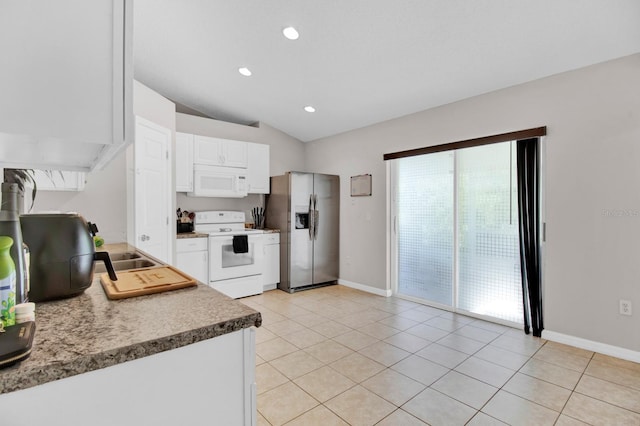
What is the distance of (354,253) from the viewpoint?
15.9ft

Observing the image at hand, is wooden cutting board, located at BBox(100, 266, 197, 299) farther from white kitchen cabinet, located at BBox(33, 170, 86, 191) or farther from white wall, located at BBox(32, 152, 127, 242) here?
white wall, located at BBox(32, 152, 127, 242)

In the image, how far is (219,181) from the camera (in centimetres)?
446

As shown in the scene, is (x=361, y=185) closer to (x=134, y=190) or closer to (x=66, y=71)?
(x=134, y=190)

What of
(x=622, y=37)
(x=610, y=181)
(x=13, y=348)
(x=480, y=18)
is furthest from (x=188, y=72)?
(x=610, y=181)

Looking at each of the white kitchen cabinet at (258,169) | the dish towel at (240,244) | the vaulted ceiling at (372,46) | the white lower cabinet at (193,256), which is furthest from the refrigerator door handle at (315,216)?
the white lower cabinet at (193,256)

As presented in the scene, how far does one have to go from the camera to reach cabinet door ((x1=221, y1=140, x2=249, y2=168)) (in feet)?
14.8

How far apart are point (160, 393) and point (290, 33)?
287 centimetres

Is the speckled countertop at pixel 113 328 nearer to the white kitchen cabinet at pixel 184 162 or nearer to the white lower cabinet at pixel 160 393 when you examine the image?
the white lower cabinet at pixel 160 393

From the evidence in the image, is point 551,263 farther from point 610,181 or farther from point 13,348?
point 13,348

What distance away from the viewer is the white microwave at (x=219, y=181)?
14.0 feet

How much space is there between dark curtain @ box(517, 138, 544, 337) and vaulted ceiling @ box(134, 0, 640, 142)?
2.45ft

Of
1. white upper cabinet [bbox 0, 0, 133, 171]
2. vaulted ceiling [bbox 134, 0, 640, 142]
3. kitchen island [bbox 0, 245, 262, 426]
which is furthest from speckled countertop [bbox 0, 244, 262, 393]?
vaulted ceiling [bbox 134, 0, 640, 142]

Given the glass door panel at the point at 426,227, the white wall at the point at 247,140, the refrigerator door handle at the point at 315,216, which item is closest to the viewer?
the glass door panel at the point at 426,227

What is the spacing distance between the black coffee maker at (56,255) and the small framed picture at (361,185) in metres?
3.82
